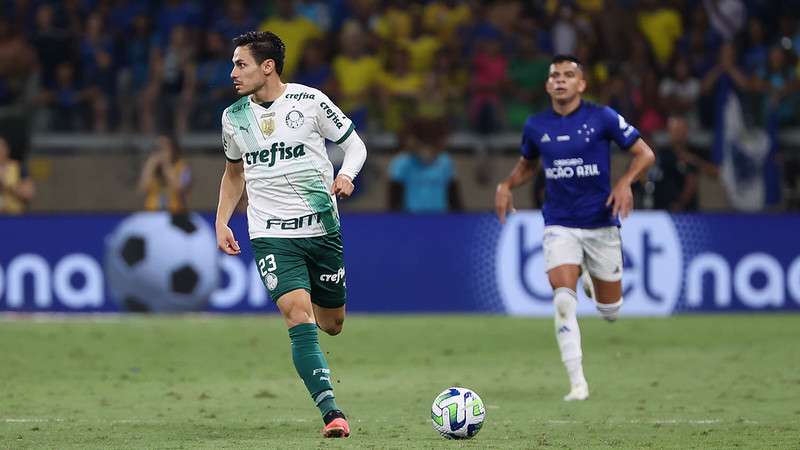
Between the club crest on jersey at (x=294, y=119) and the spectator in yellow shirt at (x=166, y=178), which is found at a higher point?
the club crest on jersey at (x=294, y=119)

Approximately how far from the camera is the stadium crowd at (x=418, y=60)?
1930 cm

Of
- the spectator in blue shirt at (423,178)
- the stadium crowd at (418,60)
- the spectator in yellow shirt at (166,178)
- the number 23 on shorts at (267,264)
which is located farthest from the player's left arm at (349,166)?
the spectator in yellow shirt at (166,178)

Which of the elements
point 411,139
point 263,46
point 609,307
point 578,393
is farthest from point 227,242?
point 411,139

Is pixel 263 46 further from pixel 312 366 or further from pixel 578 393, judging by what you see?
pixel 578 393

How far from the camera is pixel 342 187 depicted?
8.32m

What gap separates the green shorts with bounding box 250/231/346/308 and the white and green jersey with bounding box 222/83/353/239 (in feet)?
0.22

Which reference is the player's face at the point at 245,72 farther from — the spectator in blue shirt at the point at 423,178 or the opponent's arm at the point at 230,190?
the spectator in blue shirt at the point at 423,178

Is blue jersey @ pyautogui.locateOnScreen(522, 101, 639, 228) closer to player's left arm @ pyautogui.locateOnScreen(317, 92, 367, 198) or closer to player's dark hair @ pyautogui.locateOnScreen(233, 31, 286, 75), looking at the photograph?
player's left arm @ pyautogui.locateOnScreen(317, 92, 367, 198)

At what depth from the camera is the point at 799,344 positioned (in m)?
14.7

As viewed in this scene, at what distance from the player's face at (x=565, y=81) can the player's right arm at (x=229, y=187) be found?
2.90m

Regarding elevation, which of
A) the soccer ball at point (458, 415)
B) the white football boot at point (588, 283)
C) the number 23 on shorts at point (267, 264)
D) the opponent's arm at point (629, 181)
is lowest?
the soccer ball at point (458, 415)

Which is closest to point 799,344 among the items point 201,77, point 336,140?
point 336,140

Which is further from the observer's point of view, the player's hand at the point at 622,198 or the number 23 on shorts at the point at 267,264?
the player's hand at the point at 622,198

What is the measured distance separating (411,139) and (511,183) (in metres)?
7.17
